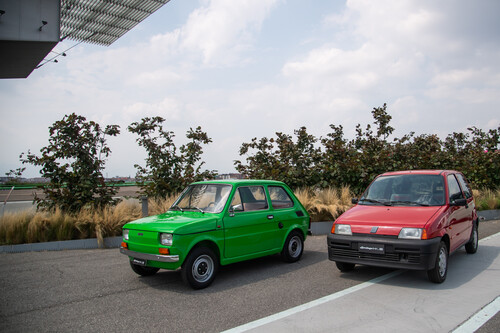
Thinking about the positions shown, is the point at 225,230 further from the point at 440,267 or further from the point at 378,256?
the point at 440,267

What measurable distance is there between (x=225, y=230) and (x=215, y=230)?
0.21m

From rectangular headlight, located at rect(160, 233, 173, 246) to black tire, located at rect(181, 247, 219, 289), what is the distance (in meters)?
0.38

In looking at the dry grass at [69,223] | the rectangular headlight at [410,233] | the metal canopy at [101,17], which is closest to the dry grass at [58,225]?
the dry grass at [69,223]

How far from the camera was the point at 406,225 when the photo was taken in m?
5.91

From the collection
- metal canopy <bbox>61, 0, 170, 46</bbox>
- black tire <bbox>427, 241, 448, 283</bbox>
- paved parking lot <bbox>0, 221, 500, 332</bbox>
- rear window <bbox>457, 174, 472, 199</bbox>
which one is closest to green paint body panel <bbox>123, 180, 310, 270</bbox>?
paved parking lot <bbox>0, 221, 500, 332</bbox>

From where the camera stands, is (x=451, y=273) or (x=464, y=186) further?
(x=464, y=186)

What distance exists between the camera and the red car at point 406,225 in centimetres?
576

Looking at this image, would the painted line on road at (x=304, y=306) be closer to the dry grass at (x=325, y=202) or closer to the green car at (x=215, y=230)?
the green car at (x=215, y=230)

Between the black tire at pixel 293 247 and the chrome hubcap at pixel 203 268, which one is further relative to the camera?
the black tire at pixel 293 247

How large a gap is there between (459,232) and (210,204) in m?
4.43

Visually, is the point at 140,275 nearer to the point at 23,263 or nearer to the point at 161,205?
the point at 23,263

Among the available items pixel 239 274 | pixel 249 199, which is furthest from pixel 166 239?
pixel 249 199

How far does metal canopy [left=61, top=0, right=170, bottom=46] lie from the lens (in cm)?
1722

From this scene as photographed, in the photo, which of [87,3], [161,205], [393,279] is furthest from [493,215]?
[87,3]
